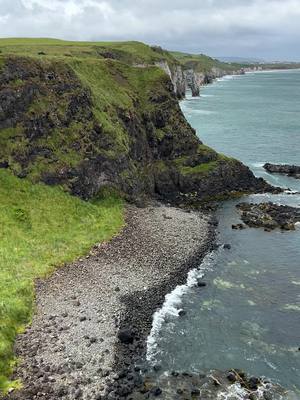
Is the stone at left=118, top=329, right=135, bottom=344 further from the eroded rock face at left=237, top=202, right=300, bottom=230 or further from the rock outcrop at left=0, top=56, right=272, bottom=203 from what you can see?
the eroded rock face at left=237, top=202, right=300, bottom=230

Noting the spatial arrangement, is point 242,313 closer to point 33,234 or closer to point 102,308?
point 102,308

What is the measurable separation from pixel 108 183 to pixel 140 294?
30.1 meters

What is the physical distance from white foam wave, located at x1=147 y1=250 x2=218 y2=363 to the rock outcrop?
74.2 ft

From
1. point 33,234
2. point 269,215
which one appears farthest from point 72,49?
→ point 33,234

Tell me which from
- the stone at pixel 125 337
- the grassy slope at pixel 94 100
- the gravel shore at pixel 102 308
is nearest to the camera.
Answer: the gravel shore at pixel 102 308

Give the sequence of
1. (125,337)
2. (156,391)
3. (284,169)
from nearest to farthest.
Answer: (156,391), (125,337), (284,169)

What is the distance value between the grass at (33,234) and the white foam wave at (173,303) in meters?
12.3

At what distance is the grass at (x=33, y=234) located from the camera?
46.5 metres

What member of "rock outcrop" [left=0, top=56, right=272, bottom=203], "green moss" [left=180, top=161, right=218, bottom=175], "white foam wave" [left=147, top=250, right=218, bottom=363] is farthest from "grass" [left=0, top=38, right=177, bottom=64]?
"white foam wave" [left=147, top=250, right=218, bottom=363]

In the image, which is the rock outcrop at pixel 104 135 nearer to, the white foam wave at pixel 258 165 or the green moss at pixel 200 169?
the green moss at pixel 200 169

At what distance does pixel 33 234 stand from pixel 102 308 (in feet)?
58.4

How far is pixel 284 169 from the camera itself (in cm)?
10894

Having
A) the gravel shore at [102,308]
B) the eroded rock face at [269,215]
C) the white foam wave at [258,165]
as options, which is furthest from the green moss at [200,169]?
the gravel shore at [102,308]

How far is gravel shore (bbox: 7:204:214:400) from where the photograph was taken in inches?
1578
